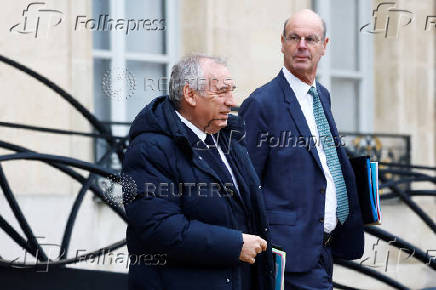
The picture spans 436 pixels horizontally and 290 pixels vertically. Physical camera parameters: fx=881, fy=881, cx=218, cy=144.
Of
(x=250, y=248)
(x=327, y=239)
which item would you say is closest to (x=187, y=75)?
(x=250, y=248)

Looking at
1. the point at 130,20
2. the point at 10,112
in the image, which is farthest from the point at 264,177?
the point at 130,20

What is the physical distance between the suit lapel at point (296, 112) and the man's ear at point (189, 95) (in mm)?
741

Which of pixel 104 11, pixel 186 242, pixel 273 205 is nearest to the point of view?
pixel 186 242

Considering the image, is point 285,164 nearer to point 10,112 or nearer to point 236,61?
point 10,112

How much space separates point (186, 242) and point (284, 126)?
981 mm

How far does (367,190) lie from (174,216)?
3.99 ft

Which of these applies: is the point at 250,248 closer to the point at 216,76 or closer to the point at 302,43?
the point at 216,76

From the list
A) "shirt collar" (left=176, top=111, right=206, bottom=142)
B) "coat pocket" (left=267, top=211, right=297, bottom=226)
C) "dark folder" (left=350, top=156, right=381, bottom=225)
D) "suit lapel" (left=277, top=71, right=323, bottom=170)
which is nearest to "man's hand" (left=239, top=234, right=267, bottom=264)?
"shirt collar" (left=176, top=111, right=206, bottom=142)

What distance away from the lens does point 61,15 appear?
289 inches

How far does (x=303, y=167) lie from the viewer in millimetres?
3480

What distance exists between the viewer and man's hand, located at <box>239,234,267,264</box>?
2.78 metres

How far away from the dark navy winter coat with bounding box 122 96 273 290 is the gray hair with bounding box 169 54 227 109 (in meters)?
0.07

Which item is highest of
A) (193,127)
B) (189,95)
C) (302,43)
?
(302,43)

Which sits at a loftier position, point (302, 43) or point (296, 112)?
point (302, 43)
